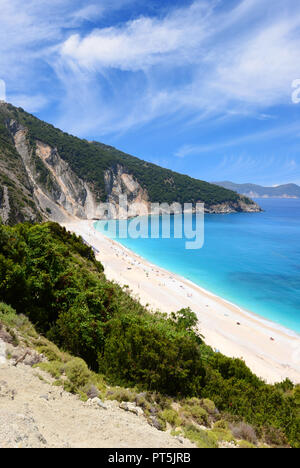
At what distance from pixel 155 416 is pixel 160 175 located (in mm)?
152573

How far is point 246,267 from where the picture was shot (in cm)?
4306

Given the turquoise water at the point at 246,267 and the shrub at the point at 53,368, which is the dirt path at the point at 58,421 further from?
the turquoise water at the point at 246,267

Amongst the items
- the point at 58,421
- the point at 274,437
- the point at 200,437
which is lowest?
the point at 274,437

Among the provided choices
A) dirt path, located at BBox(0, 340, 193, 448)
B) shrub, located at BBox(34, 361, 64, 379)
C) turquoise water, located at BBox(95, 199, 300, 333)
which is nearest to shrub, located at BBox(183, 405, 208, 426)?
dirt path, located at BBox(0, 340, 193, 448)

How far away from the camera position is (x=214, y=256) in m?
50.9

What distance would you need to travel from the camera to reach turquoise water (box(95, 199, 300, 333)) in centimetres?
2877

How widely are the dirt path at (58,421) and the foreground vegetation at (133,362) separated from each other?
0.65 metres

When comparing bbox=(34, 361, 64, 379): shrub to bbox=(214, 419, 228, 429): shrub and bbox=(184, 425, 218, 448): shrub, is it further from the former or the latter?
bbox=(214, 419, 228, 429): shrub

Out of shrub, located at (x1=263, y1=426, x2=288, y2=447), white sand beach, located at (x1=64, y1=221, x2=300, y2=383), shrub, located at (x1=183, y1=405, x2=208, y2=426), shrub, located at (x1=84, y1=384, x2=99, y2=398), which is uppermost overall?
shrub, located at (x1=84, y1=384, x2=99, y2=398)

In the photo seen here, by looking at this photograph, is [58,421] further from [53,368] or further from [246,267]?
[246,267]

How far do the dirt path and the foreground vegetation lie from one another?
649mm

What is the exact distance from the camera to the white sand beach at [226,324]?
17.4 metres

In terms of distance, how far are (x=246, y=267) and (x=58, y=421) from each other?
42.7m

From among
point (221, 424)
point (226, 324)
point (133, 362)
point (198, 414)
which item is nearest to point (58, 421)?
point (133, 362)
